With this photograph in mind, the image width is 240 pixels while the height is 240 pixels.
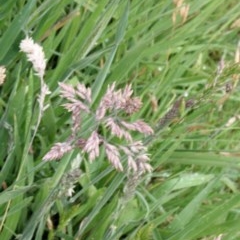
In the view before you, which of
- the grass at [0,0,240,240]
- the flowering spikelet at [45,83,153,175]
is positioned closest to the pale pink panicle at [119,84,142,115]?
the flowering spikelet at [45,83,153,175]

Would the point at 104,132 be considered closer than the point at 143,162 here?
No

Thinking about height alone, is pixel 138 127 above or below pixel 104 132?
above

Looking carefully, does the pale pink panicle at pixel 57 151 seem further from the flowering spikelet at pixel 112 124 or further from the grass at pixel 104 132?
the grass at pixel 104 132

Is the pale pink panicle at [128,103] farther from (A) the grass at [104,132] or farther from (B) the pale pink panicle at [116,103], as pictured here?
(A) the grass at [104,132]

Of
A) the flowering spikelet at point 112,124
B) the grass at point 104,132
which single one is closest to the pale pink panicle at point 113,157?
the flowering spikelet at point 112,124

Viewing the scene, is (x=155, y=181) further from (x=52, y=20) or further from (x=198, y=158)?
(x=52, y=20)

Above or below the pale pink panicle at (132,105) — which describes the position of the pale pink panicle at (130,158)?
below

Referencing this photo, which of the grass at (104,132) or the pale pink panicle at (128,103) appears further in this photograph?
the grass at (104,132)

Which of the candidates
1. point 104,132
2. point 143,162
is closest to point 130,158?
point 143,162

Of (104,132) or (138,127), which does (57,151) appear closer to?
(138,127)
